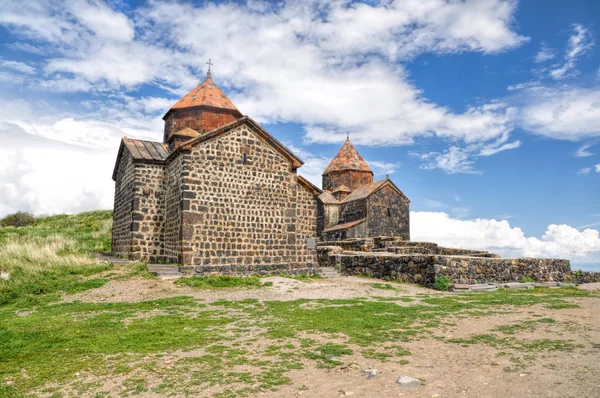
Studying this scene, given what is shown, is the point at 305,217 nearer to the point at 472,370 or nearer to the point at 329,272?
the point at 329,272

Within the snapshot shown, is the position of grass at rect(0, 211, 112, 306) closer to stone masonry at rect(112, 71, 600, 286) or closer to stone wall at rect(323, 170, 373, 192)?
stone masonry at rect(112, 71, 600, 286)

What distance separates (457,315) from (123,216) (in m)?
15.3

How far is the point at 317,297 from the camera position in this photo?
11016 mm

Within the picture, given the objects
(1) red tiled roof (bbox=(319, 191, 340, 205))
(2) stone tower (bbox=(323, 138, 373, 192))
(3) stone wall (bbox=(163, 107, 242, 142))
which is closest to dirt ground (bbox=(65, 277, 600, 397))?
(3) stone wall (bbox=(163, 107, 242, 142))

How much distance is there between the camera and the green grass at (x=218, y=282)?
12.8m

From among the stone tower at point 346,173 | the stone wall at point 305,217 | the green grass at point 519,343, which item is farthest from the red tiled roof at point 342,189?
the green grass at point 519,343

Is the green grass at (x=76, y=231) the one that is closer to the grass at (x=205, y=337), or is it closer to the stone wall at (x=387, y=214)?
the grass at (x=205, y=337)

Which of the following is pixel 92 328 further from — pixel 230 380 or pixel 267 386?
pixel 267 386

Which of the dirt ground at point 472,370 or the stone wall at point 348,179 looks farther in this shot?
the stone wall at point 348,179

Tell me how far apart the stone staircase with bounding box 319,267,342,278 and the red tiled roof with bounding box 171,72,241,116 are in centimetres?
897

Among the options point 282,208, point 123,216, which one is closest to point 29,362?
point 282,208

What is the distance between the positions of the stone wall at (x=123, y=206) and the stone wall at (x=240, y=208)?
357 cm

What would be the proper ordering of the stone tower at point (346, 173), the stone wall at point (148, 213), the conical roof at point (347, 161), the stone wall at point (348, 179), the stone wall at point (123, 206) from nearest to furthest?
1. the stone wall at point (148, 213)
2. the stone wall at point (123, 206)
3. the stone tower at point (346, 173)
4. the stone wall at point (348, 179)
5. the conical roof at point (347, 161)

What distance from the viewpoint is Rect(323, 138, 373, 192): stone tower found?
36656mm
